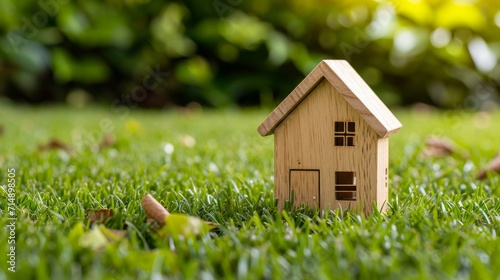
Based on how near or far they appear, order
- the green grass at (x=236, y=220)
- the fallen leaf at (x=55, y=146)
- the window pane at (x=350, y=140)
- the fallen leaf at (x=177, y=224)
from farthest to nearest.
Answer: the fallen leaf at (x=55, y=146) < the window pane at (x=350, y=140) < the fallen leaf at (x=177, y=224) < the green grass at (x=236, y=220)

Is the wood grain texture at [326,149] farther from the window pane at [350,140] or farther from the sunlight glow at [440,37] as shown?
the sunlight glow at [440,37]

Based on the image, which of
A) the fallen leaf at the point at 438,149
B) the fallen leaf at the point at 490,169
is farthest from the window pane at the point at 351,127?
the fallen leaf at the point at 438,149

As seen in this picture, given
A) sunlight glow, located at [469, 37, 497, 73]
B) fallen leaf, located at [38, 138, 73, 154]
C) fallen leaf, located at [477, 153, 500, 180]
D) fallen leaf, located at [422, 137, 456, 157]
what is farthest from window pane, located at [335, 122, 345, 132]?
sunlight glow, located at [469, 37, 497, 73]

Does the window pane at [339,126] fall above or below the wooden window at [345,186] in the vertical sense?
above

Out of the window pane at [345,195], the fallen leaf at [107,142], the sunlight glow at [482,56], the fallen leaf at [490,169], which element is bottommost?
the window pane at [345,195]

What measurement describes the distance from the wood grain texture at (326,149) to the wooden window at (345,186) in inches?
0.6

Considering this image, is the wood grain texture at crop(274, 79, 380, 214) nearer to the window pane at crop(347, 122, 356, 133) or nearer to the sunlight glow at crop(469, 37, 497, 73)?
the window pane at crop(347, 122, 356, 133)

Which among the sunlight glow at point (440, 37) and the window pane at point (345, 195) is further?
the sunlight glow at point (440, 37)

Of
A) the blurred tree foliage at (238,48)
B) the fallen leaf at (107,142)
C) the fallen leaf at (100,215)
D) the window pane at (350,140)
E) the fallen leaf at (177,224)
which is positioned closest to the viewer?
the fallen leaf at (177,224)

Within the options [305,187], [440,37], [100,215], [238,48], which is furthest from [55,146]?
[440,37]

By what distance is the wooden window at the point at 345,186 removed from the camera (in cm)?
167

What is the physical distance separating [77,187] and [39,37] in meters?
4.11

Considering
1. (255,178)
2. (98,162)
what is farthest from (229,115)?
(255,178)

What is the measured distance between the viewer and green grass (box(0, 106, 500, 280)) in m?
1.18
